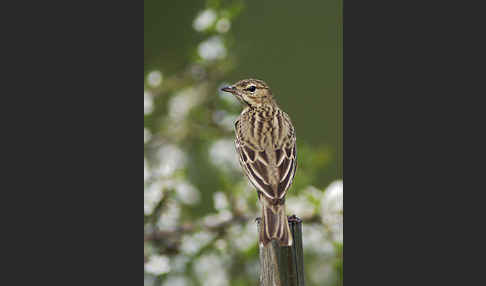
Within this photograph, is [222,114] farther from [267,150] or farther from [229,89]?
[267,150]

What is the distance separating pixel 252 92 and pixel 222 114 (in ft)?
2.20

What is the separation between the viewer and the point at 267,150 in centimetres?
431

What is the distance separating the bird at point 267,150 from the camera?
3.70m

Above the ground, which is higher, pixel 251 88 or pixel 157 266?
pixel 251 88

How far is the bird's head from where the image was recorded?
4930mm

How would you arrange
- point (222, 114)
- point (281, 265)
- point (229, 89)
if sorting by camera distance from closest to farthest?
point (281, 265)
point (229, 89)
point (222, 114)

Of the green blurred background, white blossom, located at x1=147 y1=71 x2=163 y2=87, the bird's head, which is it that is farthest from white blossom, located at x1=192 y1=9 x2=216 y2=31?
the bird's head

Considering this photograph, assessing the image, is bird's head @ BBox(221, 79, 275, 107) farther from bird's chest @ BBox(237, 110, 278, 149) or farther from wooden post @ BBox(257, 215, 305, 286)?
wooden post @ BBox(257, 215, 305, 286)

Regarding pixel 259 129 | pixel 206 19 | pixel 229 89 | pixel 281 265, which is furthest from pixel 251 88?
pixel 281 265

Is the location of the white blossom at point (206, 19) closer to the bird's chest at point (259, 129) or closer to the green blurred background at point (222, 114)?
the green blurred background at point (222, 114)

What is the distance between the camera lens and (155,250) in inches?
204

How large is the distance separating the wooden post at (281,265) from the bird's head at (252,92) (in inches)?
67.2

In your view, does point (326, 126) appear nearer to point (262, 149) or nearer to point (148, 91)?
point (262, 149)

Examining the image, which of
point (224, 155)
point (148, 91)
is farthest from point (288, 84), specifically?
point (148, 91)
